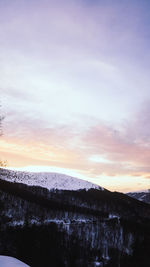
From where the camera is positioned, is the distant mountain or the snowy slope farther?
the distant mountain

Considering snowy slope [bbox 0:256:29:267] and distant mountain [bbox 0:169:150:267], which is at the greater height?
snowy slope [bbox 0:256:29:267]

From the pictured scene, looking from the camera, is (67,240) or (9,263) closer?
(9,263)

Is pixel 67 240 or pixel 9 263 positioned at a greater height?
pixel 9 263

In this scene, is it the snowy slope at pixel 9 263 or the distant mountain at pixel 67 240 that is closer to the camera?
the snowy slope at pixel 9 263

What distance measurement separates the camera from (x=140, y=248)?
132625 millimetres

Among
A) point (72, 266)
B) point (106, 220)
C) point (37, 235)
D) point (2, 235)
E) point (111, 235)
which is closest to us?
point (72, 266)

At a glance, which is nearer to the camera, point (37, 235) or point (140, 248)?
point (37, 235)

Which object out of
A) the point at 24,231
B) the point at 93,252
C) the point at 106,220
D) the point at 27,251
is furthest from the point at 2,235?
the point at 106,220

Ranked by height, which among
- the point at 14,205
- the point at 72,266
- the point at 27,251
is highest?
the point at 14,205

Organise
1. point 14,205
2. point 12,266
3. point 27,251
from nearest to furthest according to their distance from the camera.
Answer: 1. point 12,266
2. point 27,251
3. point 14,205

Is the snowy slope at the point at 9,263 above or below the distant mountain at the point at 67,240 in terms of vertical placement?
above

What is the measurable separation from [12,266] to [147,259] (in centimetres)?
13109

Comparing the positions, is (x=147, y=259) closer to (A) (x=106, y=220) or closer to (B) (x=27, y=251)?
(B) (x=27, y=251)

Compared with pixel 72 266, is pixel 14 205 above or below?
above
